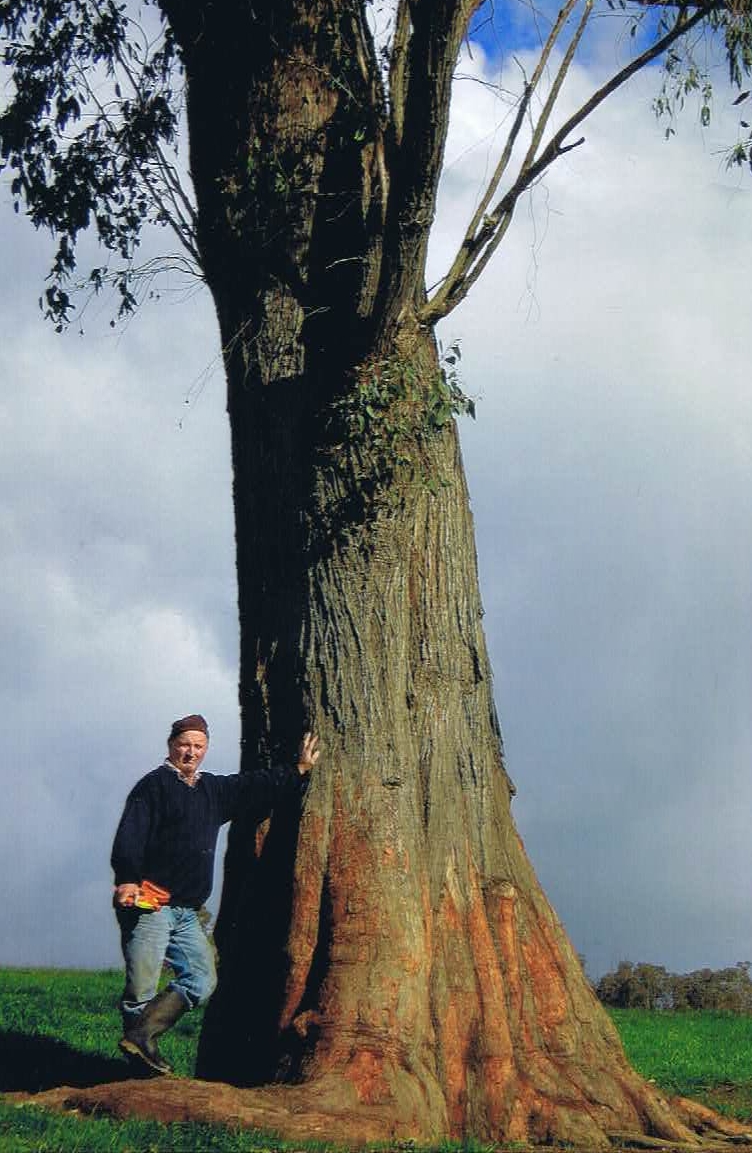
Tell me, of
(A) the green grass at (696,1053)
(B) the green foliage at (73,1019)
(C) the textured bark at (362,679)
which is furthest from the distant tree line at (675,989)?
(C) the textured bark at (362,679)

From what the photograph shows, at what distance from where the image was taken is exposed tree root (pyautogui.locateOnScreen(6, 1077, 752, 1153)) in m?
7.61

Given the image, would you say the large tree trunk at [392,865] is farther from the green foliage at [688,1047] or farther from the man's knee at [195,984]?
the green foliage at [688,1047]

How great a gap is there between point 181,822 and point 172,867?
0.27 metres

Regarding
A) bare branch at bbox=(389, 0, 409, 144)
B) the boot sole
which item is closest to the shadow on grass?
the boot sole

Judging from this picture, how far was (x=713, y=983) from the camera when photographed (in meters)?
19.2

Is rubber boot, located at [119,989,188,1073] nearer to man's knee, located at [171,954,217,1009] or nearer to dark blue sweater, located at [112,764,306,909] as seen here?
man's knee, located at [171,954,217,1009]

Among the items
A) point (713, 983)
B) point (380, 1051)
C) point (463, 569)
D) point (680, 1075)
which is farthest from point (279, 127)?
point (713, 983)

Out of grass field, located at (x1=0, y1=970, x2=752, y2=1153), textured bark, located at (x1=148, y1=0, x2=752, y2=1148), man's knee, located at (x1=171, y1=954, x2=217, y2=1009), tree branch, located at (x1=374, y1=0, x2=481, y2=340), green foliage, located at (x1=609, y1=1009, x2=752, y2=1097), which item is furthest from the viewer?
green foliage, located at (x1=609, y1=1009, x2=752, y2=1097)

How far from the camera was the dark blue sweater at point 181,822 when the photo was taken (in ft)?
29.3

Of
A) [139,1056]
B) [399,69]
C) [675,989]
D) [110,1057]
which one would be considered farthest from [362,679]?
[675,989]

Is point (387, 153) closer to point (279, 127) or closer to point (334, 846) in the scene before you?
point (279, 127)

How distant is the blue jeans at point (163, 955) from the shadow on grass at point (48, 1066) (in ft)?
4.18

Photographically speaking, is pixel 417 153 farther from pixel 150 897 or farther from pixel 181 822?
pixel 150 897

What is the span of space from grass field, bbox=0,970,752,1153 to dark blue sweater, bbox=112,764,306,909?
1.57 metres
